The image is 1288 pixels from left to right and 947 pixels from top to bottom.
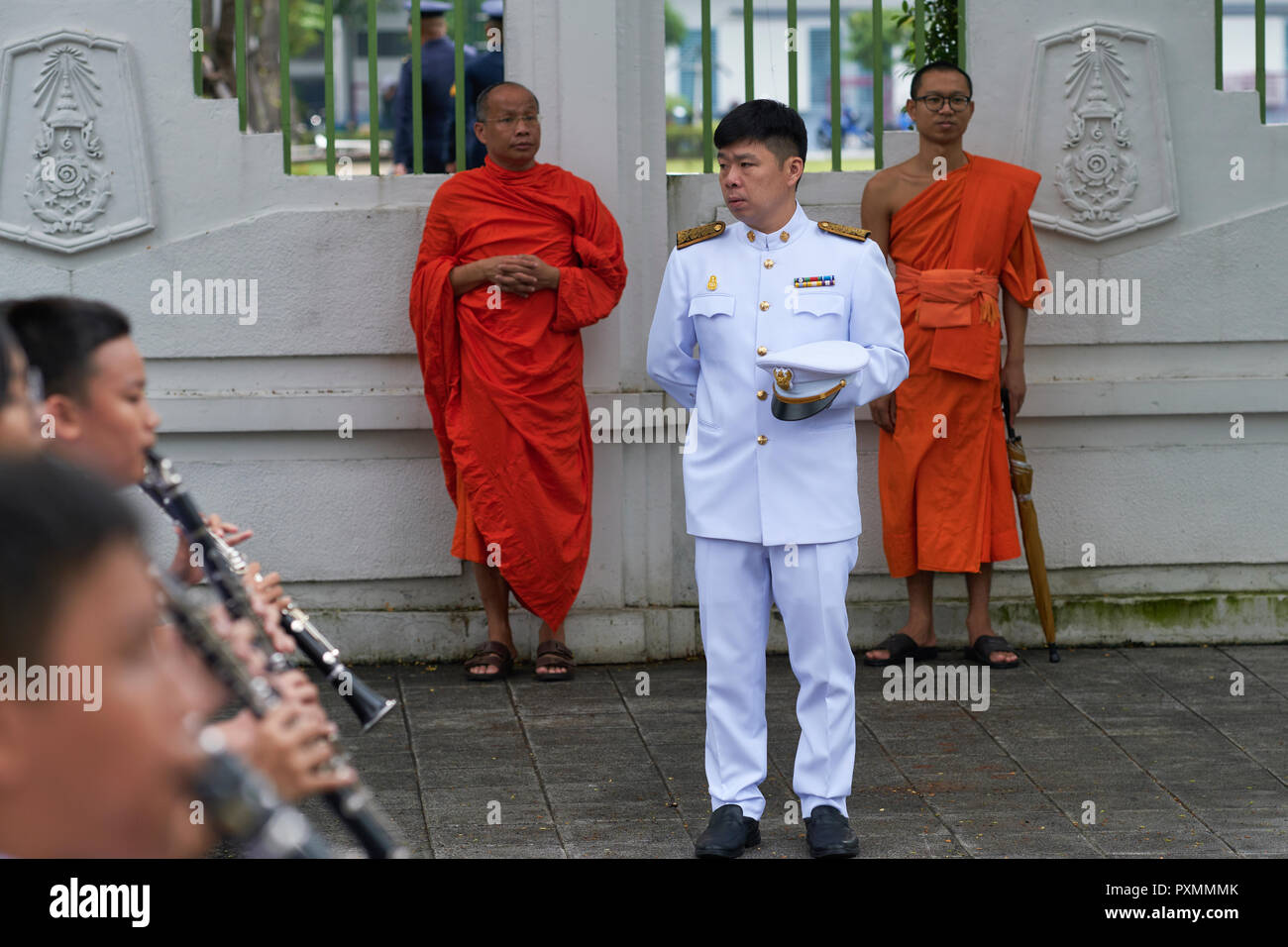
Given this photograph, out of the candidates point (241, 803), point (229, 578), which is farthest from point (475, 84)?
point (241, 803)

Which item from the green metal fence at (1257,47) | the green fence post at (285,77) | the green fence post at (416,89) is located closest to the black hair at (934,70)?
the green metal fence at (1257,47)

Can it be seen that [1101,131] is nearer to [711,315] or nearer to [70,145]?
[711,315]

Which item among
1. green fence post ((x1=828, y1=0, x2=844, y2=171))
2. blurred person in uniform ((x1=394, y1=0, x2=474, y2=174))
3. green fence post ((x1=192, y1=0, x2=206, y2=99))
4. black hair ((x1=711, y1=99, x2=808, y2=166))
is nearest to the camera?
black hair ((x1=711, y1=99, x2=808, y2=166))

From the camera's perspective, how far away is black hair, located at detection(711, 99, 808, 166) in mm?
4328

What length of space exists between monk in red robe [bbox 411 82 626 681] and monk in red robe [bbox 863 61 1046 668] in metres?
1.20

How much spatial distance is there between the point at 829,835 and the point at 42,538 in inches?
135

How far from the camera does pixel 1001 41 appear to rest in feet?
22.3

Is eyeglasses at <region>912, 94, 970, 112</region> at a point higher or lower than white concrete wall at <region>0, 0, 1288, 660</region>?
higher

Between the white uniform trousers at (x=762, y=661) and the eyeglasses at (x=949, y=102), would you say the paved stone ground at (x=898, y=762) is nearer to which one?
the white uniform trousers at (x=762, y=661)

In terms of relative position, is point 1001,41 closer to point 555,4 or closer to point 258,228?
point 555,4

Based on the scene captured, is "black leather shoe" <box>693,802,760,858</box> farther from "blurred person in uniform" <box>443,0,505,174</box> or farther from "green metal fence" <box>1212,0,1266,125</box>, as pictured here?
"blurred person in uniform" <box>443,0,505,174</box>

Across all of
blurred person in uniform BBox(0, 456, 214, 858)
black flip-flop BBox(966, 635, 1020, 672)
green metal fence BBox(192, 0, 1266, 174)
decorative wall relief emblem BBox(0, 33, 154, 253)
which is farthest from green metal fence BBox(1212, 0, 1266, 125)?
blurred person in uniform BBox(0, 456, 214, 858)
